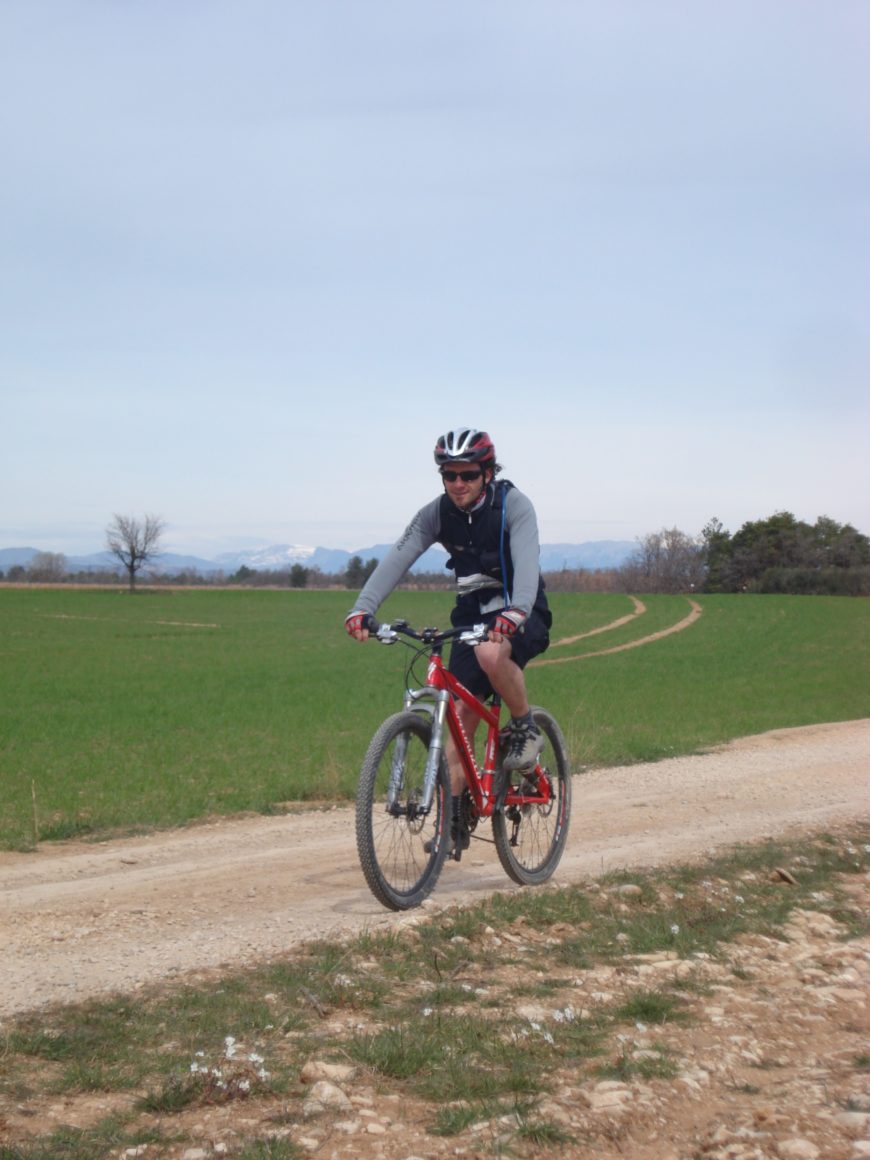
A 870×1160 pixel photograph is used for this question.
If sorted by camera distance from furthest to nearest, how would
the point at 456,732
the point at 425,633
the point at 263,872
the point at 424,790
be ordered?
the point at 263,872 → the point at 456,732 → the point at 424,790 → the point at 425,633

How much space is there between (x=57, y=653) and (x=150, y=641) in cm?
850

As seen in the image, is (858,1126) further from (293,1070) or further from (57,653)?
(57,653)

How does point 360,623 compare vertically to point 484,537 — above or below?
below

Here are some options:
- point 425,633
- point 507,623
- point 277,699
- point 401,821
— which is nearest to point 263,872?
point 401,821

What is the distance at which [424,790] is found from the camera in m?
6.32

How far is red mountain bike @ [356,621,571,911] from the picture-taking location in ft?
20.0

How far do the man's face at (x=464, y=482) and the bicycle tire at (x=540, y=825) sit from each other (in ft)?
5.30

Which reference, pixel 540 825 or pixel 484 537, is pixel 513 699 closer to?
pixel 484 537

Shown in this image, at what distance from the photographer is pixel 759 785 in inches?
472

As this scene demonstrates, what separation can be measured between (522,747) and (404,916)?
1.35 m

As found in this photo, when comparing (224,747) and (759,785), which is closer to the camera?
(759,785)

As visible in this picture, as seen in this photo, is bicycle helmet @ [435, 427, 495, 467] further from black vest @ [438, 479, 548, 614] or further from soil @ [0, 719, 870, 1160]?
soil @ [0, 719, 870, 1160]

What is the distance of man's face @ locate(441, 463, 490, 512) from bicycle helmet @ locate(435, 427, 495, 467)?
1.8 inches

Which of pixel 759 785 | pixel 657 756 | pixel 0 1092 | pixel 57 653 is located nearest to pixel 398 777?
pixel 0 1092
